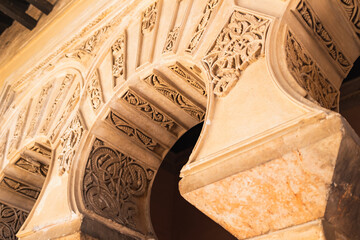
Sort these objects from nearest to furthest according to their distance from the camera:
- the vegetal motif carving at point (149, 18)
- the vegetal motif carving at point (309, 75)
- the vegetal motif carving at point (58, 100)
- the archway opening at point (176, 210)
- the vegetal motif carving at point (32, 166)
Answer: the vegetal motif carving at point (309, 75) < the vegetal motif carving at point (149, 18) < the vegetal motif carving at point (58, 100) < the vegetal motif carving at point (32, 166) < the archway opening at point (176, 210)

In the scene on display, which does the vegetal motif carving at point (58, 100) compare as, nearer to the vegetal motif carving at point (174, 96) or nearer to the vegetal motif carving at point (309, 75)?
the vegetal motif carving at point (174, 96)

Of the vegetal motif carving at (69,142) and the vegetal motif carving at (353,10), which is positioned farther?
the vegetal motif carving at (69,142)

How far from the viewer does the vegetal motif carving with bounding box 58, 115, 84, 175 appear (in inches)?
123

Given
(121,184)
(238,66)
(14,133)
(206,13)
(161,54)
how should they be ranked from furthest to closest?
(14,133) → (121,184) → (161,54) → (206,13) → (238,66)

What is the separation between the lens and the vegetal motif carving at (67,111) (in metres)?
3.52

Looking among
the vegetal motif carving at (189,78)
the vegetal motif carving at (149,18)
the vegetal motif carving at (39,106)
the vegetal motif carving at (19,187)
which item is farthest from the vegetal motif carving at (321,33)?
the vegetal motif carving at (19,187)

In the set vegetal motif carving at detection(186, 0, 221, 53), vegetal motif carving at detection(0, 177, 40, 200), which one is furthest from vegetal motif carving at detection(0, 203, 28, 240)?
vegetal motif carving at detection(186, 0, 221, 53)

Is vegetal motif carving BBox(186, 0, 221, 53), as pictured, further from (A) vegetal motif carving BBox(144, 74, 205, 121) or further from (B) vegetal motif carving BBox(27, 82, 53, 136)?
(B) vegetal motif carving BBox(27, 82, 53, 136)

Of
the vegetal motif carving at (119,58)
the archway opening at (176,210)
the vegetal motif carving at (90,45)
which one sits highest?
the vegetal motif carving at (90,45)

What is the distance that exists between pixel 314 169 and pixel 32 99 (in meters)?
3.27

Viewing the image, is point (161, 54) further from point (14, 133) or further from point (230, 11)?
point (14, 133)

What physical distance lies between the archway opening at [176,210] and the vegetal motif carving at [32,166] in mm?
1445

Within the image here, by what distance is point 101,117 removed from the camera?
10.3 feet

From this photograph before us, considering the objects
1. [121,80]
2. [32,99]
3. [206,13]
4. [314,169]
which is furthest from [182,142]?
[314,169]
